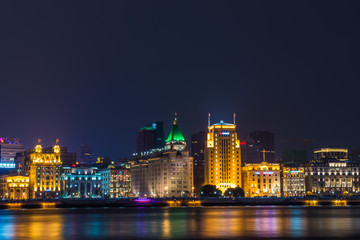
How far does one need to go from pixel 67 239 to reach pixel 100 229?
1867 centimetres

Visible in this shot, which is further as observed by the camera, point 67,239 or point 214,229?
point 214,229

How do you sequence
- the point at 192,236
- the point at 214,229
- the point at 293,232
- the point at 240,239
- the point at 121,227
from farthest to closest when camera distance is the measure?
1. the point at 121,227
2. the point at 214,229
3. the point at 293,232
4. the point at 192,236
5. the point at 240,239

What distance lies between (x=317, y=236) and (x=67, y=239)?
114ft

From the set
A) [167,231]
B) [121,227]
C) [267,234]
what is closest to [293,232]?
[267,234]

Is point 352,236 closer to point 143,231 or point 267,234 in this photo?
point 267,234

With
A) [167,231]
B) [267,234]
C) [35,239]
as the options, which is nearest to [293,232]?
[267,234]

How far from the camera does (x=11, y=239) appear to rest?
78250mm

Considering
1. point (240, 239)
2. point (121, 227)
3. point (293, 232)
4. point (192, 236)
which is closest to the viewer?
point (240, 239)

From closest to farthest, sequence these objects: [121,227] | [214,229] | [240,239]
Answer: [240,239], [214,229], [121,227]

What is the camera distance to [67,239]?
77.9 metres

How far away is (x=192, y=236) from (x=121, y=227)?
2328 centimetres

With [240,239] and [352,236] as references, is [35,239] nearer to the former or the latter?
[240,239]

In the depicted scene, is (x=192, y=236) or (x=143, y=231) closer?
(x=192, y=236)

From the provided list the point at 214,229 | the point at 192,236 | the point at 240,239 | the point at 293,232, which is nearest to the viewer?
the point at 240,239
